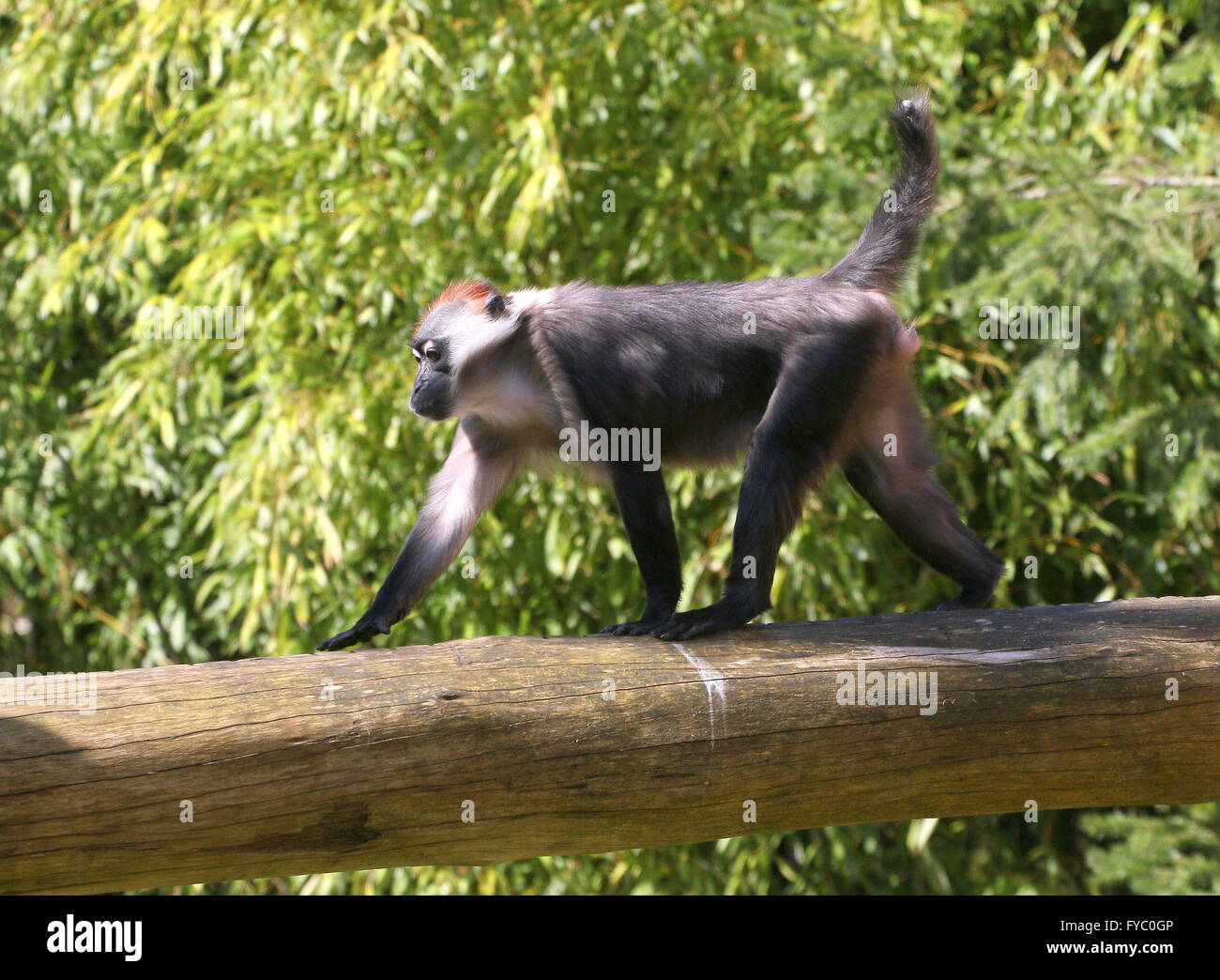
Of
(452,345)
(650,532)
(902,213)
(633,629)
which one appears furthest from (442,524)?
(902,213)

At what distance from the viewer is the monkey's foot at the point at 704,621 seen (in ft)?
10.6

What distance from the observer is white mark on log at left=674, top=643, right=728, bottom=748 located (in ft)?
8.87

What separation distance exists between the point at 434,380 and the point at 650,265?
7.54 feet

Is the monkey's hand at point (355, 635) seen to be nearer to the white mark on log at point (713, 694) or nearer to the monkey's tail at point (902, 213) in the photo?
the white mark on log at point (713, 694)

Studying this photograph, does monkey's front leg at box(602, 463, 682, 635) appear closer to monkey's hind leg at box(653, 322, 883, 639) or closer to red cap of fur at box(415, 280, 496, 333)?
monkey's hind leg at box(653, 322, 883, 639)

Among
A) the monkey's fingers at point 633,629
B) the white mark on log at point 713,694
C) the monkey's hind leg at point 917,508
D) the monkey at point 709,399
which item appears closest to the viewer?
the white mark on log at point 713,694

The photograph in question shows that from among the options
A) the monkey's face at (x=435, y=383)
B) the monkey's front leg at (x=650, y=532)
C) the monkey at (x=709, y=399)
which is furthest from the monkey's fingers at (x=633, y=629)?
the monkey's face at (x=435, y=383)

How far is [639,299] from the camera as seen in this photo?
152 inches

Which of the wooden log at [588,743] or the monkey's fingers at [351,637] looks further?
the monkey's fingers at [351,637]

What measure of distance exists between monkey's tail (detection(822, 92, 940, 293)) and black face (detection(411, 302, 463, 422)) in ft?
3.74

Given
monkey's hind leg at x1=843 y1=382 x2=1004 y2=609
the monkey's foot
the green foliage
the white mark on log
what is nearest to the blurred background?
the green foliage

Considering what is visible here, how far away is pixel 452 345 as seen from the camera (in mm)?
3828

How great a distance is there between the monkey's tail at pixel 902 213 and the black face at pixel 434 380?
1.14 meters

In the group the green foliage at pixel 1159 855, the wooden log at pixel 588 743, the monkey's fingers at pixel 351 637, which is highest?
the monkey's fingers at pixel 351 637
